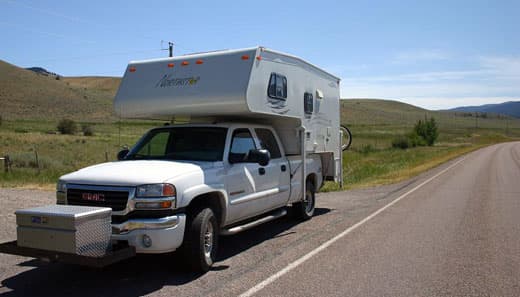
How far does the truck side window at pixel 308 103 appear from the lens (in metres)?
10.0

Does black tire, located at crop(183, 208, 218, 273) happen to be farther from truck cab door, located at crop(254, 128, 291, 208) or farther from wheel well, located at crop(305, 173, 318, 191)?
wheel well, located at crop(305, 173, 318, 191)

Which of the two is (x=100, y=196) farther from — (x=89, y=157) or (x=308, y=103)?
(x=89, y=157)

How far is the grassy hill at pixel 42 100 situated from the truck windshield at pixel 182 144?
76.9m

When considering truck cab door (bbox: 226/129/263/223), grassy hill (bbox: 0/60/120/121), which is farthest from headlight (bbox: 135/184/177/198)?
grassy hill (bbox: 0/60/120/121)

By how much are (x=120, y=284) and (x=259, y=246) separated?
260cm

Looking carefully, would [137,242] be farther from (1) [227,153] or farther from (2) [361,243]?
(2) [361,243]

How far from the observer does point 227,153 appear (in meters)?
7.28

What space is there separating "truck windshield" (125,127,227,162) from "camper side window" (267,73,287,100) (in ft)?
4.13

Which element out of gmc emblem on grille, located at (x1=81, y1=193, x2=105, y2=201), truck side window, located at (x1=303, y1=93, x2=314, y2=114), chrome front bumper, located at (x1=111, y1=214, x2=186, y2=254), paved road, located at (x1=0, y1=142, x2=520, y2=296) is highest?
truck side window, located at (x1=303, y1=93, x2=314, y2=114)

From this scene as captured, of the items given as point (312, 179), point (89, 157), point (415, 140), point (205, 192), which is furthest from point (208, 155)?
point (415, 140)

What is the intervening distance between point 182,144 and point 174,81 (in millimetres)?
1092

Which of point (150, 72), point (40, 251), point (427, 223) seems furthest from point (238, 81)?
point (427, 223)

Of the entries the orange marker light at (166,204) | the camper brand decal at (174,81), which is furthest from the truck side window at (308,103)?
the orange marker light at (166,204)

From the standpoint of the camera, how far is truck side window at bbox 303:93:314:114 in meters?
10.0
